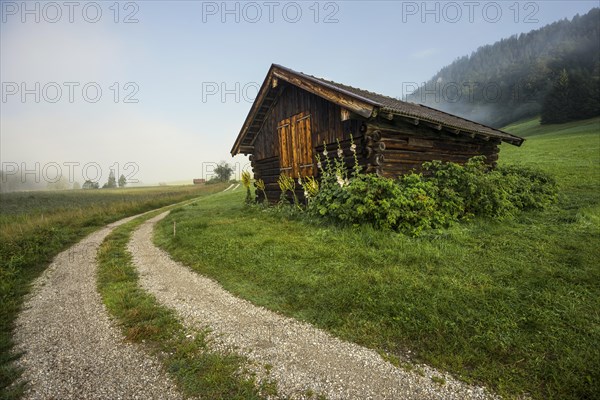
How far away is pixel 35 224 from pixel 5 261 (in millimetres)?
6532

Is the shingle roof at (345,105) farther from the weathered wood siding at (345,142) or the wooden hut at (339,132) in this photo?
the weathered wood siding at (345,142)

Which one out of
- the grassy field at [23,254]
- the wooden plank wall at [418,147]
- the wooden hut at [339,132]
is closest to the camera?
the grassy field at [23,254]

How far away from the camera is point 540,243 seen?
660 centimetres

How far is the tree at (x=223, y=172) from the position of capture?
84.2 m

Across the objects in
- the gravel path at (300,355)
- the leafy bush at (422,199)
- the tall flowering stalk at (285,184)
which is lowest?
the gravel path at (300,355)

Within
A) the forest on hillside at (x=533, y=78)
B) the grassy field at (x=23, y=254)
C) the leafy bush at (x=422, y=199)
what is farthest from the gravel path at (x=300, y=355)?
the forest on hillside at (x=533, y=78)

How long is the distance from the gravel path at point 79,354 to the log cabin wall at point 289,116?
324 inches

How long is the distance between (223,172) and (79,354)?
83834mm

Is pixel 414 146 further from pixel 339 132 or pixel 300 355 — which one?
pixel 300 355

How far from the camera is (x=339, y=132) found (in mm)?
10609

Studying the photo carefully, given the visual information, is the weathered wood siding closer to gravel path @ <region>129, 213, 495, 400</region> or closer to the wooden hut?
the wooden hut

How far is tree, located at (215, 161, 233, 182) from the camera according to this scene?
276 ft

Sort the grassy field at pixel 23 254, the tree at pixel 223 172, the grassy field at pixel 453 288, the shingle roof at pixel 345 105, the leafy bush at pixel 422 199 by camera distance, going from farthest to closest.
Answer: the tree at pixel 223 172 → the shingle roof at pixel 345 105 → the leafy bush at pixel 422 199 → the grassy field at pixel 23 254 → the grassy field at pixel 453 288

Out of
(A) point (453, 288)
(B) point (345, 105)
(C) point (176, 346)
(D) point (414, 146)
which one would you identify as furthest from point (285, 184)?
(C) point (176, 346)
